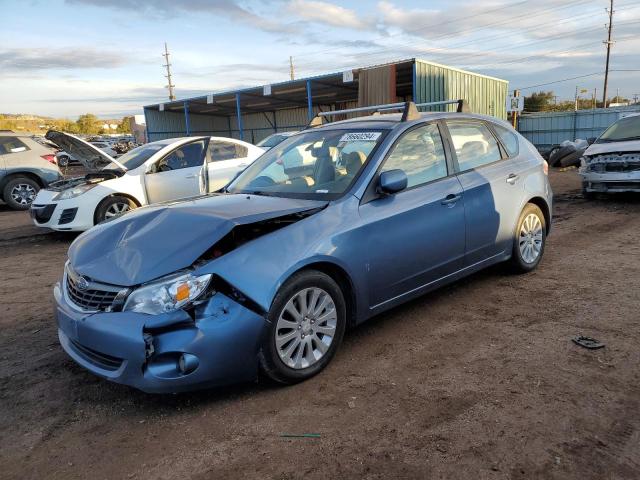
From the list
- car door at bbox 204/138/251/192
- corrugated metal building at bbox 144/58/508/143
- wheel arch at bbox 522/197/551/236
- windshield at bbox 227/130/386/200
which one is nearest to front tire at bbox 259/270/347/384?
windshield at bbox 227/130/386/200

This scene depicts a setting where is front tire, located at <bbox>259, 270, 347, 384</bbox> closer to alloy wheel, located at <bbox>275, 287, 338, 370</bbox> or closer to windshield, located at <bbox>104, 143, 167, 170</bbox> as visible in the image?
alloy wheel, located at <bbox>275, 287, 338, 370</bbox>

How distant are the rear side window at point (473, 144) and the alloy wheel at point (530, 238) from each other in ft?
2.54

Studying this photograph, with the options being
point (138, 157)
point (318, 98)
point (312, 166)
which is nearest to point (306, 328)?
point (312, 166)

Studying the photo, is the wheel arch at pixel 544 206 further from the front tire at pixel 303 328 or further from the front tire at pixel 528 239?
the front tire at pixel 303 328

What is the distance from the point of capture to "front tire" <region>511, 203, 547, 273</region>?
4.95 metres

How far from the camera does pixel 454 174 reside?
14.0ft

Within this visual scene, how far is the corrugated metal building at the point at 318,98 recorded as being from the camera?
1772cm

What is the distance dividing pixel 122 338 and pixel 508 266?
3.87 m

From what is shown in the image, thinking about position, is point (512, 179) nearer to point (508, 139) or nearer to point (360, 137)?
point (508, 139)

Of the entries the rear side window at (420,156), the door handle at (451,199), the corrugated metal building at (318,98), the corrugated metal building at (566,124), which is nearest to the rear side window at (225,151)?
the rear side window at (420,156)

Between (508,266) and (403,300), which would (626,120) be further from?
(403,300)

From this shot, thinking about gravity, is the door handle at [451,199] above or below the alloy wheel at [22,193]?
above

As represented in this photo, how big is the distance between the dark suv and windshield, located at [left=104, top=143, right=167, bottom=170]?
16.3 feet

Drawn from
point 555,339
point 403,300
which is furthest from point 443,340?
point 555,339
